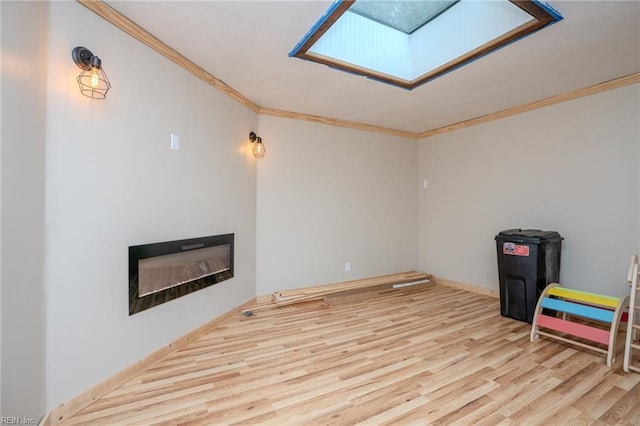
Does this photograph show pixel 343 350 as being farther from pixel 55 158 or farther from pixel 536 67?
pixel 536 67

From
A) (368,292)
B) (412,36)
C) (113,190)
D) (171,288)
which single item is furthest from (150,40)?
(368,292)

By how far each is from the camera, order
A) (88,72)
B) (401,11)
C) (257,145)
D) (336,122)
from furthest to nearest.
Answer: (336,122)
(257,145)
(401,11)
(88,72)

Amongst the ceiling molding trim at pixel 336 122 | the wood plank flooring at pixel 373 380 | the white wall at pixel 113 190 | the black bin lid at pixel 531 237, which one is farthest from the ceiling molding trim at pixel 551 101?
the white wall at pixel 113 190

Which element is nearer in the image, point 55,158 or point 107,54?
point 55,158

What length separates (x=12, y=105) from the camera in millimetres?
1410

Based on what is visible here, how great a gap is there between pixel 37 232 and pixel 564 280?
4.85 metres

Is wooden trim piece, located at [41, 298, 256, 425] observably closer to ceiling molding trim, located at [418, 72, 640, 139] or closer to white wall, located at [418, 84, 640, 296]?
white wall, located at [418, 84, 640, 296]

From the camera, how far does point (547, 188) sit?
11.8 ft

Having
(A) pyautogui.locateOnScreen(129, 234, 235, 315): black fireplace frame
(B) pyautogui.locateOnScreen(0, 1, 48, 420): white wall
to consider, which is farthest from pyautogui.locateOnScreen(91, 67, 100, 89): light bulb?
(A) pyautogui.locateOnScreen(129, 234, 235, 315): black fireplace frame

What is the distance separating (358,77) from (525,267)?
107 inches

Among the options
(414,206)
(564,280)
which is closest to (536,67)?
(564,280)

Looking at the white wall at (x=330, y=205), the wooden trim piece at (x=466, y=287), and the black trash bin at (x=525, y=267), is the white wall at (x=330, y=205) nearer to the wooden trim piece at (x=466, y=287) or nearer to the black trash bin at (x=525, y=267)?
the wooden trim piece at (x=466, y=287)

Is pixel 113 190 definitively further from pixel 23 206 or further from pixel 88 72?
pixel 88 72

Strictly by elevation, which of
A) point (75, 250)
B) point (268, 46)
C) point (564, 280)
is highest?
point (268, 46)
